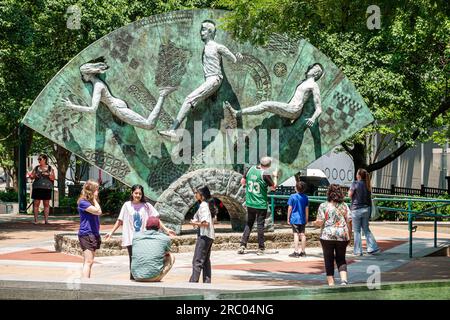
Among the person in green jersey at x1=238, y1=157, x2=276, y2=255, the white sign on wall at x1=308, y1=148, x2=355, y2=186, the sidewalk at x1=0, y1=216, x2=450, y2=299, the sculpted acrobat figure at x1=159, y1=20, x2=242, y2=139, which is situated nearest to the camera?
the sidewalk at x1=0, y1=216, x2=450, y2=299

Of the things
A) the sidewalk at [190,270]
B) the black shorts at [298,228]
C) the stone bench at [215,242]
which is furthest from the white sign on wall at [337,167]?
the black shorts at [298,228]

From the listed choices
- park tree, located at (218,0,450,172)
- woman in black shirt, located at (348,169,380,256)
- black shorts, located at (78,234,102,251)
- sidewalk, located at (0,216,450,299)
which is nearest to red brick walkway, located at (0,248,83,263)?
sidewalk, located at (0,216,450,299)

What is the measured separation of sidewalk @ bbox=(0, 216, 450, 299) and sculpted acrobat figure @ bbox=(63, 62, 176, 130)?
9.53ft

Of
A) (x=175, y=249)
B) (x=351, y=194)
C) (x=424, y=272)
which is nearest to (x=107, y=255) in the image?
(x=175, y=249)

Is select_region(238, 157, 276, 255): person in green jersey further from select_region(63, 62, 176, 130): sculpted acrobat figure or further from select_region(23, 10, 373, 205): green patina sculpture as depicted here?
select_region(63, 62, 176, 130): sculpted acrobat figure

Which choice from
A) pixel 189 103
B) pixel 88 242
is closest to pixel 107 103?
pixel 189 103

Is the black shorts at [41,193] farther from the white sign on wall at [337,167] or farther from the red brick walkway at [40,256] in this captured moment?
the white sign on wall at [337,167]

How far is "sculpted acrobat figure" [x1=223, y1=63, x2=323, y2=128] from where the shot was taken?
19516mm

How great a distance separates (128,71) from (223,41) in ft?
7.54

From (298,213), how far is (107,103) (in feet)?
14.6

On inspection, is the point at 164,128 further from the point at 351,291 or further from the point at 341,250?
the point at 351,291

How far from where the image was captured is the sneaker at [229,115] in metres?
19.6

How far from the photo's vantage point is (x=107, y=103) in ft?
60.2

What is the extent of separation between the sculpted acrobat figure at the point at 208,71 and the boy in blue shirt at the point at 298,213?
309 centimetres
